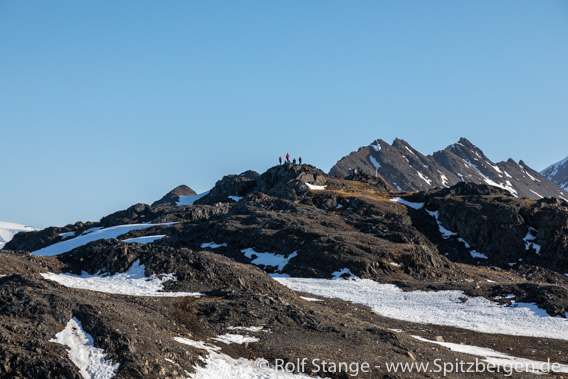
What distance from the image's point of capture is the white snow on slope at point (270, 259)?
78.5 m

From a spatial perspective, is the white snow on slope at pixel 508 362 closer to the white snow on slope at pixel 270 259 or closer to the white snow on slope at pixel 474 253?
the white snow on slope at pixel 270 259

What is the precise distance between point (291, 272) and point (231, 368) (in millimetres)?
46825

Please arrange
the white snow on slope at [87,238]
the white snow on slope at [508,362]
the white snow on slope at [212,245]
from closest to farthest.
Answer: the white snow on slope at [508,362] → the white snow on slope at [212,245] → the white snow on slope at [87,238]

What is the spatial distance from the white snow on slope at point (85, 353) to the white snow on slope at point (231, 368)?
385 centimetres

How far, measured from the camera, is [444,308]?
57406 millimetres

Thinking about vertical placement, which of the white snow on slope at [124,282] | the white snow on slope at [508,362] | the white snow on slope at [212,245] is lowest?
the white snow on slope at [508,362]

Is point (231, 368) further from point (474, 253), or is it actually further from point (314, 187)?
point (314, 187)

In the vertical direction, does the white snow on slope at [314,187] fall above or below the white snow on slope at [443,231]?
above

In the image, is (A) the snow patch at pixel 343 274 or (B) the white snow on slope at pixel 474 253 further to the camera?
(B) the white snow on slope at pixel 474 253

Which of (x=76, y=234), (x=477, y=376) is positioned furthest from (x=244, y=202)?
(x=477, y=376)

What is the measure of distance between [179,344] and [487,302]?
38.1m

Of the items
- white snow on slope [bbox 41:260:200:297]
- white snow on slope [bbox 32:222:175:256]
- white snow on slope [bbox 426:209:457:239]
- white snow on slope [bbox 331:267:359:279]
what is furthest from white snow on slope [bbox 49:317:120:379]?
white snow on slope [bbox 426:209:457:239]

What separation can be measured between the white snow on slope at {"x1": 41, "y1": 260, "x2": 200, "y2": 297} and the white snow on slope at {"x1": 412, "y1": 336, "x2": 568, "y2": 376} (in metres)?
18.7

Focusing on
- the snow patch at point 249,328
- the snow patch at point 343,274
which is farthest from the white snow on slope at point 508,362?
the snow patch at point 343,274
